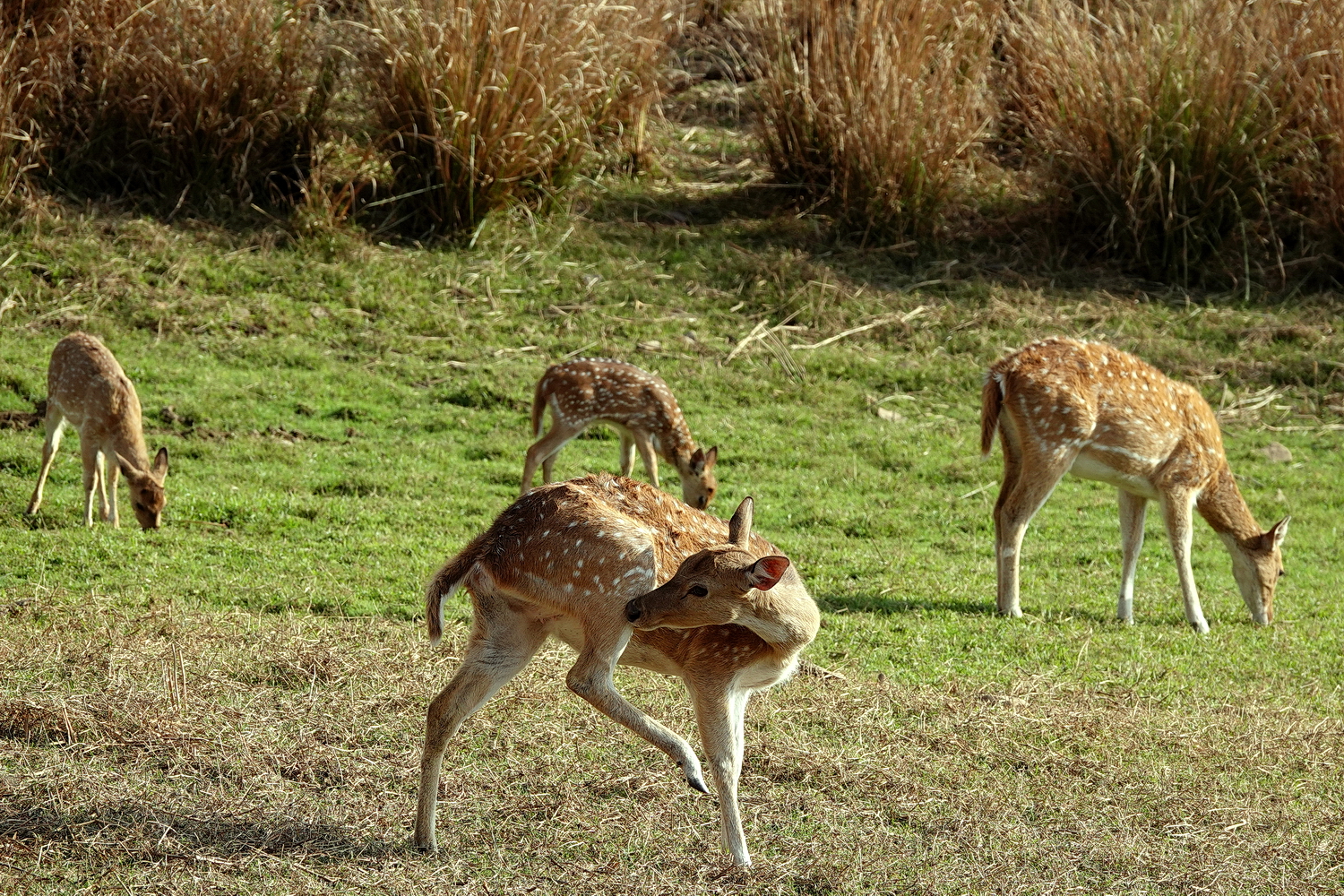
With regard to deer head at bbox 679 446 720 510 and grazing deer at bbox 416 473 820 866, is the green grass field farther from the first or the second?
grazing deer at bbox 416 473 820 866

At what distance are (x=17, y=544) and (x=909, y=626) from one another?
4.67 metres

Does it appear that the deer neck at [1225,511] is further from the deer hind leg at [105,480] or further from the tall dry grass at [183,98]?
the tall dry grass at [183,98]

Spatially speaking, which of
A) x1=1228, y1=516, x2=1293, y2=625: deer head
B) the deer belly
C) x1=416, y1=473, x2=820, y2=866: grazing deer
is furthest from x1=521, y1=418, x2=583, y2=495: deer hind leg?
x1=416, y1=473, x2=820, y2=866: grazing deer

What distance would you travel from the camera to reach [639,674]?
6910 millimetres

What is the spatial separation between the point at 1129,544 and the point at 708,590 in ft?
15.0

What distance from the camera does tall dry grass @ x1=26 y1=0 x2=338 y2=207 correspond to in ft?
42.3

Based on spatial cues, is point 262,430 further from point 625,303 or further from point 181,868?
point 181,868

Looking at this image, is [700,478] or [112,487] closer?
[112,487]

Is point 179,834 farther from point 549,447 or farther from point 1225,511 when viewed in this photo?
point 1225,511

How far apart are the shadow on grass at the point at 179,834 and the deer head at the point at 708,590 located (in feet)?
3.83

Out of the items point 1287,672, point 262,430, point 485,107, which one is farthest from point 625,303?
point 1287,672

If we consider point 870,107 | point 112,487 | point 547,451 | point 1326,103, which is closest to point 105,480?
point 112,487

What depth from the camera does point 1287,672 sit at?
300 inches

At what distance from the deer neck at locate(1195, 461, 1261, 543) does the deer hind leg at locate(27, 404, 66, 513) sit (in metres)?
6.72
